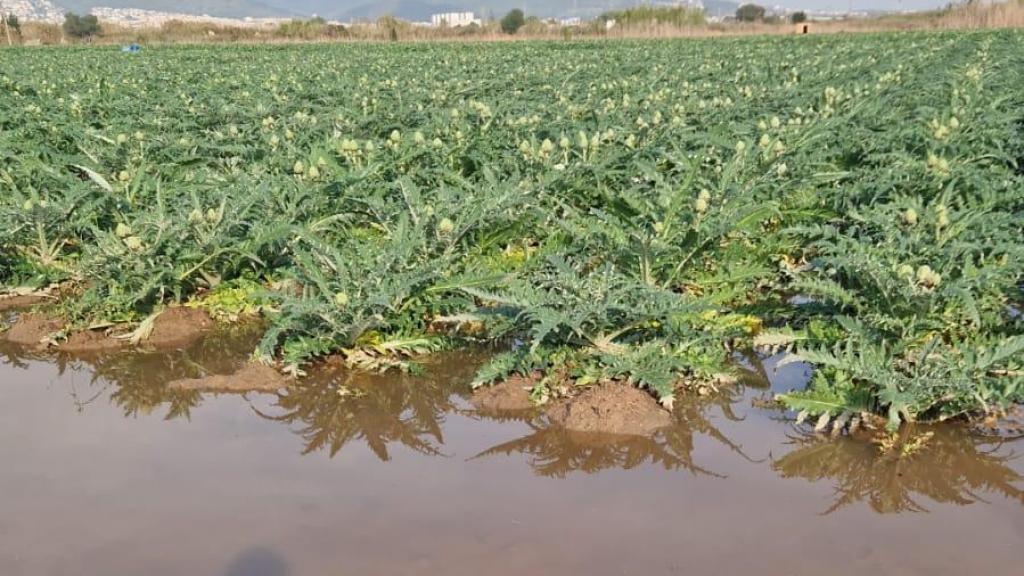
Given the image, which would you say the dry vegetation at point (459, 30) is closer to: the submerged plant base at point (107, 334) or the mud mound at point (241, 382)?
the submerged plant base at point (107, 334)

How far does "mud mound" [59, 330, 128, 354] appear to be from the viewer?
187 inches

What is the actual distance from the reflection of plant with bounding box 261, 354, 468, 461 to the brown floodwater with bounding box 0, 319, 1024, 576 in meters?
0.01

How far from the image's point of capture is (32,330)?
4.98 m

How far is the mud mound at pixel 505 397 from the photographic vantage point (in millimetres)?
3908

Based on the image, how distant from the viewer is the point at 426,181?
6191 millimetres

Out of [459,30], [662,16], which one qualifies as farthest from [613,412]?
[662,16]

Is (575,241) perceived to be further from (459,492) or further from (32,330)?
(32,330)

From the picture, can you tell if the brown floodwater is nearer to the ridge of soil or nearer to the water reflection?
the water reflection

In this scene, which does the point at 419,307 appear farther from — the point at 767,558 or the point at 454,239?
the point at 767,558

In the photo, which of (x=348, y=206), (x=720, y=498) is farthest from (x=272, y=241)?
(x=720, y=498)

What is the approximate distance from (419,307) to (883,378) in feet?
7.01

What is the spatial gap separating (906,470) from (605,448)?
3.50ft

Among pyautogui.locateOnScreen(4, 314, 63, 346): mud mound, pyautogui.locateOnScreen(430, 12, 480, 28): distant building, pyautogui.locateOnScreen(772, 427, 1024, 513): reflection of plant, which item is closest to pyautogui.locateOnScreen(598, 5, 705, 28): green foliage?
pyautogui.locateOnScreen(430, 12, 480, 28): distant building

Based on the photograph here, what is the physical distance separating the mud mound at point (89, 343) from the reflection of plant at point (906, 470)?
3369 mm
